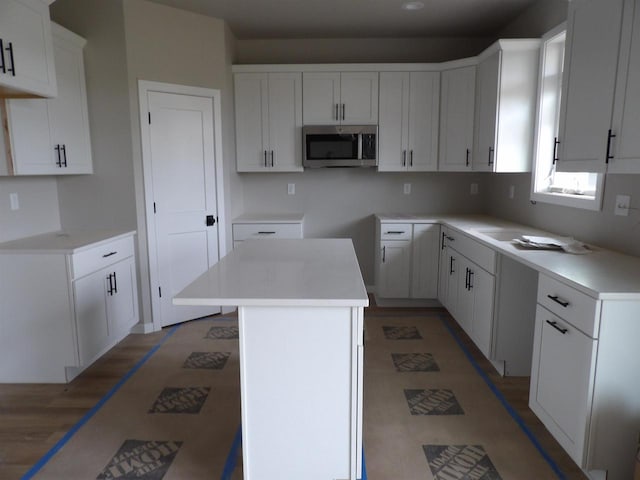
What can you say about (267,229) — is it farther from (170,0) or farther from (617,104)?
(617,104)

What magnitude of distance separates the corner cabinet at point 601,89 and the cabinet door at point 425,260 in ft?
5.72

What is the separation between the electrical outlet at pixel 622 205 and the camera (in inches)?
92.1

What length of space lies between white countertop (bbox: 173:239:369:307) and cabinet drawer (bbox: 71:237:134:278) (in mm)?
1092

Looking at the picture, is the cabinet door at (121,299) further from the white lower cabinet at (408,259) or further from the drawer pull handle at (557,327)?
the drawer pull handle at (557,327)

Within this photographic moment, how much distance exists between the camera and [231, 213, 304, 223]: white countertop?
165 inches

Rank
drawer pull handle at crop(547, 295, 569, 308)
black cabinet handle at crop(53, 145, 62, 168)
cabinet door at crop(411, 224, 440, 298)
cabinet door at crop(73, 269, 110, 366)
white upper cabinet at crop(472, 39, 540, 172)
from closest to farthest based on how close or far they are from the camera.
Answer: drawer pull handle at crop(547, 295, 569, 308)
cabinet door at crop(73, 269, 110, 366)
black cabinet handle at crop(53, 145, 62, 168)
white upper cabinet at crop(472, 39, 540, 172)
cabinet door at crop(411, 224, 440, 298)

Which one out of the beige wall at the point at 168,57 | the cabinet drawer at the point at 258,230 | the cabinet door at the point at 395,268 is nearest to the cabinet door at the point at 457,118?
the cabinet door at the point at 395,268

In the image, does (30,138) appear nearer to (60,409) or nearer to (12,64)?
(12,64)

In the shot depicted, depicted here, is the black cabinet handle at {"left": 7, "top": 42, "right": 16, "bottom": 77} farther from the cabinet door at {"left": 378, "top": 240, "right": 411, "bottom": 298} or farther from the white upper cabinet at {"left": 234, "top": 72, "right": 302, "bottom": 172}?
the cabinet door at {"left": 378, "top": 240, "right": 411, "bottom": 298}

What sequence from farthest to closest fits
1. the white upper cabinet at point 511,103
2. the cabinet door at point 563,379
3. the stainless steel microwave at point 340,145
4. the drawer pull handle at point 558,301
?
the stainless steel microwave at point 340,145, the white upper cabinet at point 511,103, the drawer pull handle at point 558,301, the cabinet door at point 563,379

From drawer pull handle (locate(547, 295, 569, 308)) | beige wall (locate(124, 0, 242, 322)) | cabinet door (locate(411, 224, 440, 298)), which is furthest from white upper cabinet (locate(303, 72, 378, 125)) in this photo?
drawer pull handle (locate(547, 295, 569, 308))

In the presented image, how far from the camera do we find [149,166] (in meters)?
3.52

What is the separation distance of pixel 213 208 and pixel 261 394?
252 centimetres

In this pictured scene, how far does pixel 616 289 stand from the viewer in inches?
65.9
